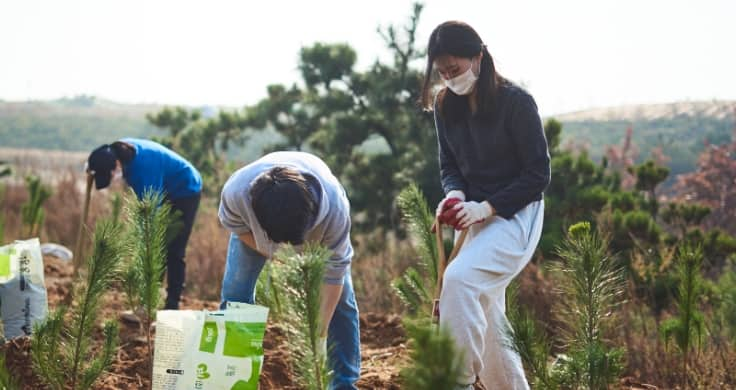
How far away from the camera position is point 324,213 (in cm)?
260

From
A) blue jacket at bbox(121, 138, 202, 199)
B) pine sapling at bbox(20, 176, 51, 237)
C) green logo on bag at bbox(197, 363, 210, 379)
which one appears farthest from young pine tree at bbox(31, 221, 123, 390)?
pine sapling at bbox(20, 176, 51, 237)

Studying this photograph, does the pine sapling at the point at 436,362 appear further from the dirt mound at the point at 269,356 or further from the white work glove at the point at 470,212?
the white work glove at the point at 470,212

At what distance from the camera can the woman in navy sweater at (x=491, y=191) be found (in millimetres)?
2746

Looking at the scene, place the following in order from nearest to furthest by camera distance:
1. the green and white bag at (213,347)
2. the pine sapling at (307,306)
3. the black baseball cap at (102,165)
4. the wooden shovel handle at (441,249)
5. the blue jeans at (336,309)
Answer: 1. the pine sapling at (307,306)
2. the green and white bag at (213,347)
3. the wooden shovel handle at (441,249)
4. the blue jeans at (336,309)
5. the black baseball cap at (102,165)

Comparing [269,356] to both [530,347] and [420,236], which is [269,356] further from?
[530,347]

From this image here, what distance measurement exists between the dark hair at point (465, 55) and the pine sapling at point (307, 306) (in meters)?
1.07

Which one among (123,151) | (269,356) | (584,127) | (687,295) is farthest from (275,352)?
(584,127)

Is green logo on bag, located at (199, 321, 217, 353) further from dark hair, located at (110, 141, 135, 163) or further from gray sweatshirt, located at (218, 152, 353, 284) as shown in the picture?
dark hair, located at (110, 141, 135, 163)

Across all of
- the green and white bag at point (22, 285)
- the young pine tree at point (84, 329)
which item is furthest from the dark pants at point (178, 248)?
the young pine tree at point (84, 329)

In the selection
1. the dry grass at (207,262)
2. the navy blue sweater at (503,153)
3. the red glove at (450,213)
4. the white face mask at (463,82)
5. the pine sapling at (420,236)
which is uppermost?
the white face mask at (463,82)

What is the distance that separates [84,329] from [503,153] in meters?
1.50

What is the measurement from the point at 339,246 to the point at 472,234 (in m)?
0.55

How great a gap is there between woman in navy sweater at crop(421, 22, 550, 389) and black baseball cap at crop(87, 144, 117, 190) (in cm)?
225

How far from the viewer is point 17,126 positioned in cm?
5366
